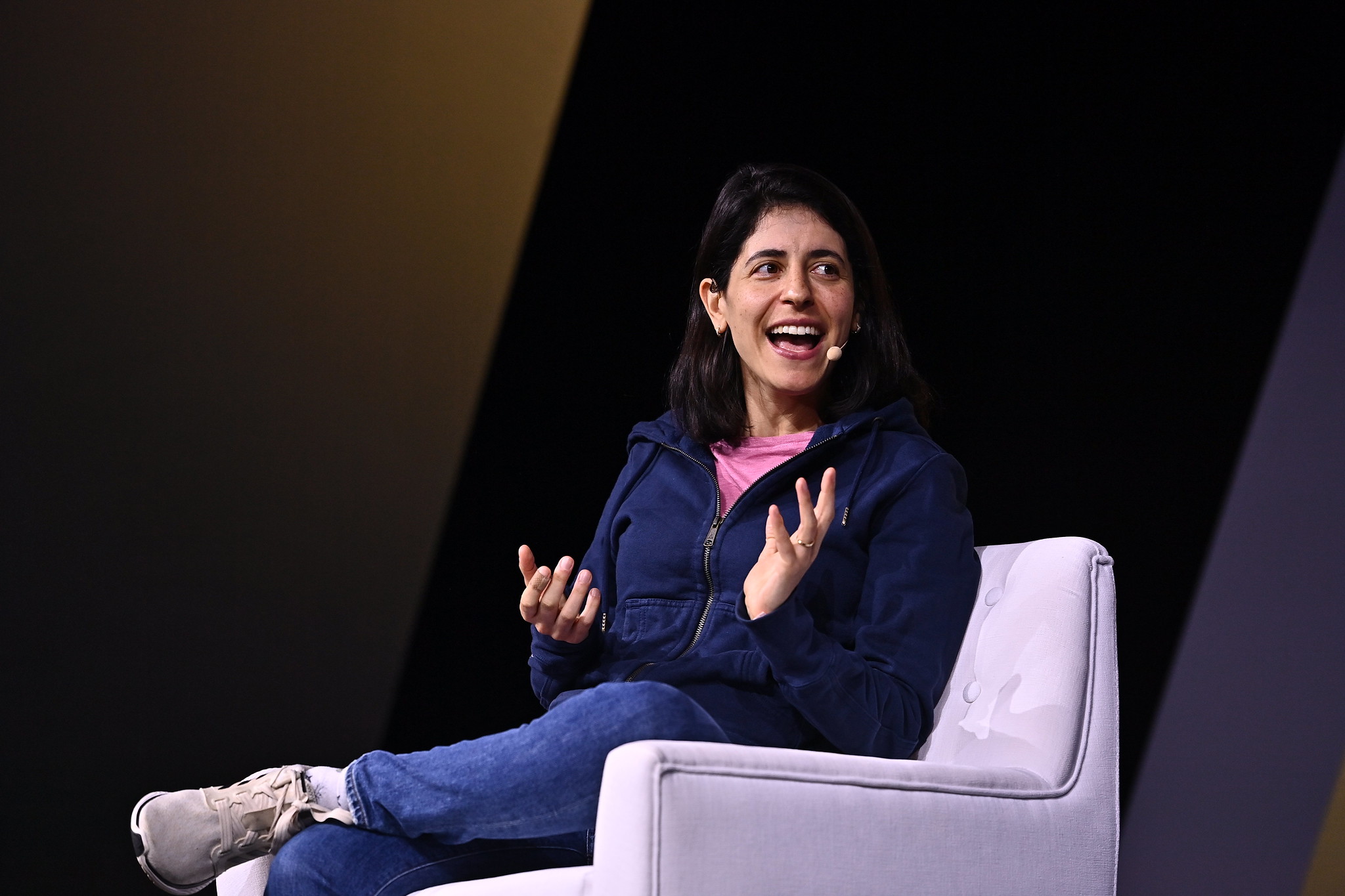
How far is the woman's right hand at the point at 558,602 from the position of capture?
1.38 meters

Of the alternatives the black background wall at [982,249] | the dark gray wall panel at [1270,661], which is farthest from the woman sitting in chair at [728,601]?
the dark gray wall panel at [1270,661]

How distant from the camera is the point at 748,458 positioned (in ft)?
5.19

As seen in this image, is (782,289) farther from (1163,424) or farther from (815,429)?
(1163,424)

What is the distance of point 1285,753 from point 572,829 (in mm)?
1838

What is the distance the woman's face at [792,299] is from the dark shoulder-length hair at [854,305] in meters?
0.02

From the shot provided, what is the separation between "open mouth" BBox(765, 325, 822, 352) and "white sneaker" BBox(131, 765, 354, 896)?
768 mm

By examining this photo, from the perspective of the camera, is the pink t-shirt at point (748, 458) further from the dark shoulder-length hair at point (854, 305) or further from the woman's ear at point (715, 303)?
the woman's ear at point (715, 303)

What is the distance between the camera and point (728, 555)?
4.60ft

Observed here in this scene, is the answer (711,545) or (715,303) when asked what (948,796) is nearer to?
(711,545)

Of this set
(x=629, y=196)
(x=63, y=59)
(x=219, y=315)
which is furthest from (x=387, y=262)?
(x=63, y=59)

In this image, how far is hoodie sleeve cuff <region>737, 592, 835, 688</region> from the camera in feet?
3.71

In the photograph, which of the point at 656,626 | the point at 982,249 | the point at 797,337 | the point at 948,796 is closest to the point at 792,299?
the point at 797,337

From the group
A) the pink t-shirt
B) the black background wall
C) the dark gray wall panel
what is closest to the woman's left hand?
the pink t-shirt

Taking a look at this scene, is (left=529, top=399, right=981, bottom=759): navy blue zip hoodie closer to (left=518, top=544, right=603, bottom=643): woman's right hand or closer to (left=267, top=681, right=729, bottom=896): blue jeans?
(left=518, top=544, right=603, bottom=643): woman's right hand
